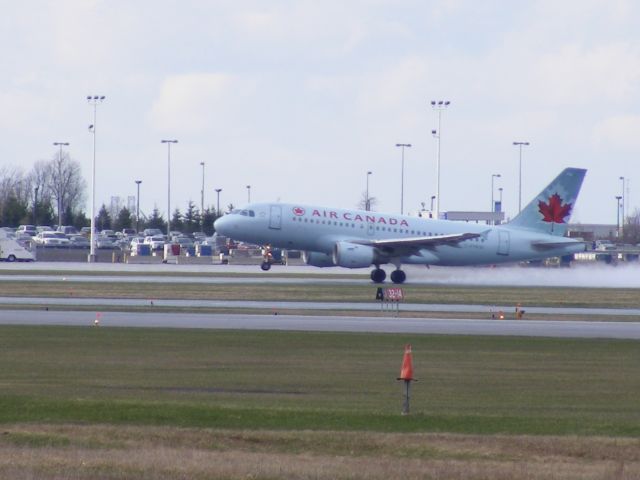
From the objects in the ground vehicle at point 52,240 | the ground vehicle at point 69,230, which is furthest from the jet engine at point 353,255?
the ground vehicle at point 69,230

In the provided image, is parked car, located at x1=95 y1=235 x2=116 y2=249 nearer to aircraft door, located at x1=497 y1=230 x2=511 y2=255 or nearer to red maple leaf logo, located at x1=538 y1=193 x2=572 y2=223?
aircraft door, located at x1=497 y1=230 x2=511 y2=255

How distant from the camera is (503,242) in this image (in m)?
70.4

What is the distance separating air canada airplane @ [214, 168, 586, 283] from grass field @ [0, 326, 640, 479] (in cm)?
3285

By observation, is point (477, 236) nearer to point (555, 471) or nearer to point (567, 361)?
point (567, 361)

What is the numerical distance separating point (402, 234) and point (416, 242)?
107 inches

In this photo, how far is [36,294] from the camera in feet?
171

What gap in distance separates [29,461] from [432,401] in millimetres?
8788

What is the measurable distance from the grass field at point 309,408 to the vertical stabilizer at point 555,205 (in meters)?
38.1

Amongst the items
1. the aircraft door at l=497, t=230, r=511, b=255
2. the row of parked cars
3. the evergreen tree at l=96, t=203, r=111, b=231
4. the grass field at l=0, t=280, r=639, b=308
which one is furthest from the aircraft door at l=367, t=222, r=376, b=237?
the evergreen tree at l=96, t=203, r=111, b=231

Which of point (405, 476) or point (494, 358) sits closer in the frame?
point (405, 476)

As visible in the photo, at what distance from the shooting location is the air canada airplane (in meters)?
65.8

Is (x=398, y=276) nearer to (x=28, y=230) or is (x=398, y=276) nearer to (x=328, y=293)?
(x=328, y=293)

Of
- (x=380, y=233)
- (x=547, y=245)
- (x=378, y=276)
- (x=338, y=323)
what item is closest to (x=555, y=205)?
(x=547, y=245)

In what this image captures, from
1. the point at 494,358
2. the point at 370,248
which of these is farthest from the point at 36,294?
the point at 494,358
